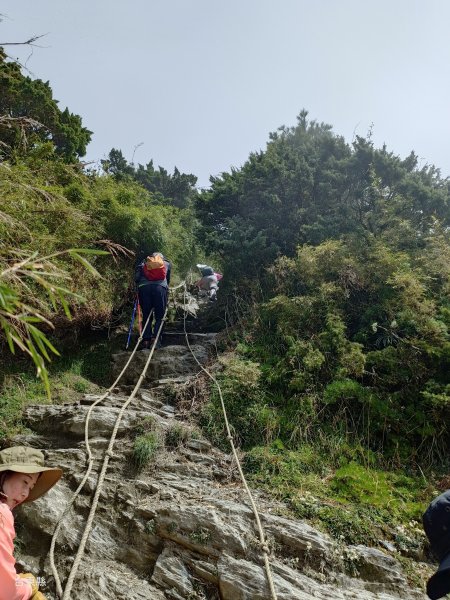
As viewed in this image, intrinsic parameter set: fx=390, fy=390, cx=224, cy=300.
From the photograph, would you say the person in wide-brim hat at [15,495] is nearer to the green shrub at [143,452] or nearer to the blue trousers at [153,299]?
the green shrub at [143,452]

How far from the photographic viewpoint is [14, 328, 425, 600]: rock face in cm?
347

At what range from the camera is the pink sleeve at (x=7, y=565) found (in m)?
2.23

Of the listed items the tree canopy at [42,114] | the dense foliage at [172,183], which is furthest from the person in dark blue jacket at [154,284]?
the dense foliage at [172,183]

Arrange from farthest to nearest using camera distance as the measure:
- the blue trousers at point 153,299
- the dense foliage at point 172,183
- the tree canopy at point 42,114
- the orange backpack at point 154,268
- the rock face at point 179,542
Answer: the dense foliage at point 172,183 → the tree canopy at point 42,114 → the blue trousers at point 153,299 → the orange backpack at point 154,268 → the rock face at point 179,542

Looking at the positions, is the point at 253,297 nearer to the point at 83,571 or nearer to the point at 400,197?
the point at 400,197

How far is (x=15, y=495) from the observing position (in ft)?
8.55

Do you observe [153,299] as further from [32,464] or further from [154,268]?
[32,464]

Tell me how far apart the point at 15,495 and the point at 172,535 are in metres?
1.86

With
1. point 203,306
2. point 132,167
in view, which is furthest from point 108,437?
point 132,167

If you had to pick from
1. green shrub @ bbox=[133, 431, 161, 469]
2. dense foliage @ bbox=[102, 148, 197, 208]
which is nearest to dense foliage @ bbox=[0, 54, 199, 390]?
green shrub @ bbox=[133, 431, 161, 469]

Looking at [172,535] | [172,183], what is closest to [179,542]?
[172,535]

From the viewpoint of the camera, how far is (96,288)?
8.97 meters

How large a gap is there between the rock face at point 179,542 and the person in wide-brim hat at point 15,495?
1.19 meters

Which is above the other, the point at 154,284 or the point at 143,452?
the point at 154,284
